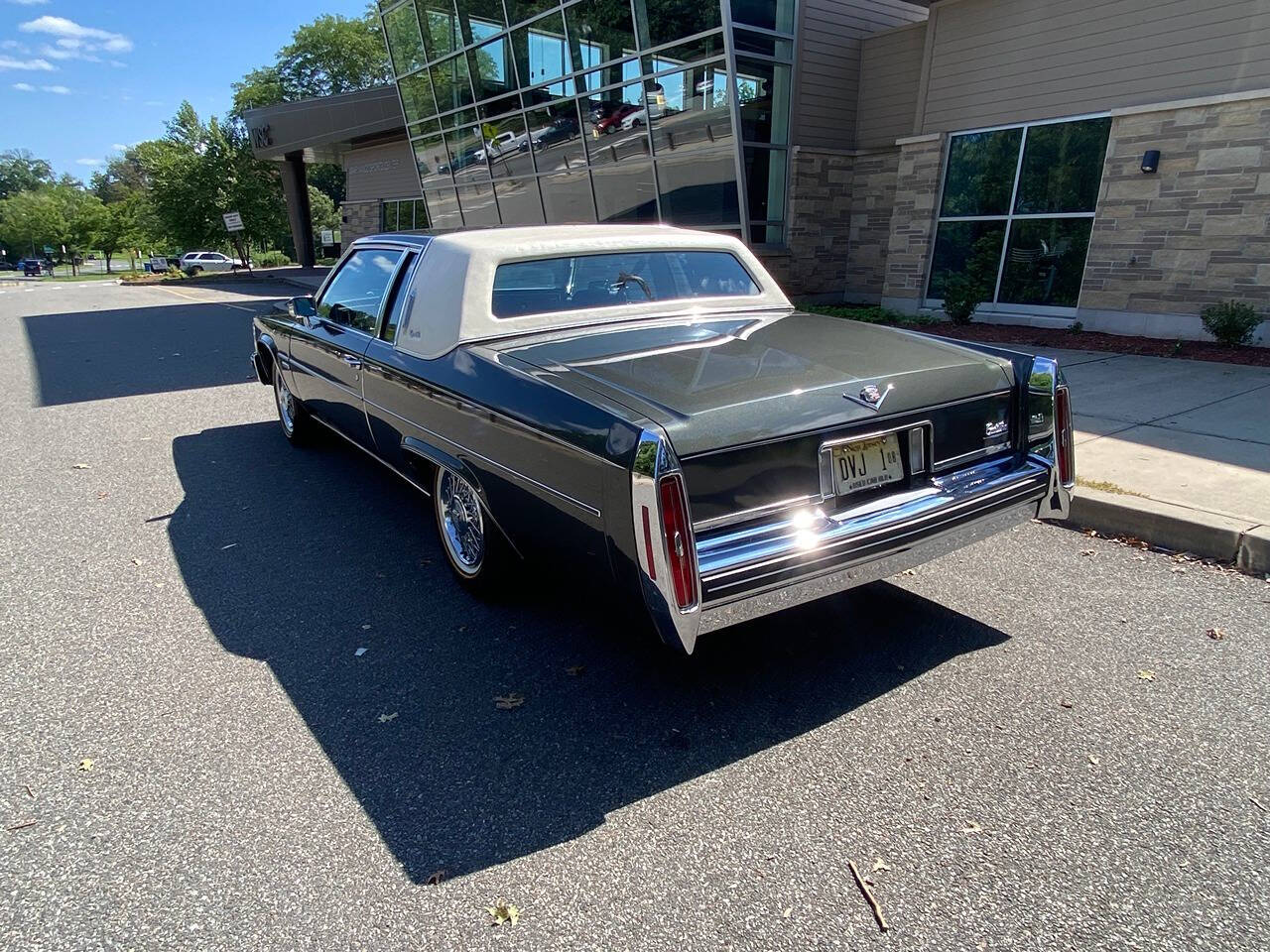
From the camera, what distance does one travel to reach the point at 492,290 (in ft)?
11.9

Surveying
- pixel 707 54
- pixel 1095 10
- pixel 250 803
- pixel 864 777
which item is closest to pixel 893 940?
pixel 864 777

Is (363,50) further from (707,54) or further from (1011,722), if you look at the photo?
(1011,722)

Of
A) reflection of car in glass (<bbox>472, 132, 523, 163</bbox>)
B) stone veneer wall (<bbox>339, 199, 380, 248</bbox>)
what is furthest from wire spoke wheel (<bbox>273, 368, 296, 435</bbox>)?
stone veneer wall (<bbox>339, 199, 380, 248</bbox>)

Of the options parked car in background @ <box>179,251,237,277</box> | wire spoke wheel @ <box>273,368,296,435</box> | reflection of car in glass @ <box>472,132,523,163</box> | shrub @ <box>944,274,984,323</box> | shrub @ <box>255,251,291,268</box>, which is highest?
reflection of car in glass @ <box>472,132,523,163</box>

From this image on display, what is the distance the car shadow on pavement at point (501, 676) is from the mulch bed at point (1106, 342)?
6.12 meters

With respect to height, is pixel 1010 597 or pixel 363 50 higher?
pixel 363 50

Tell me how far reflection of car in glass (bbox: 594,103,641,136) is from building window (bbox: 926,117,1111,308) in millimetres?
5731

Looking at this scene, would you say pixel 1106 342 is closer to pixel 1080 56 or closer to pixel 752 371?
pixel 1080 56

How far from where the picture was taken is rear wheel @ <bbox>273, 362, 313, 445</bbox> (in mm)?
6047

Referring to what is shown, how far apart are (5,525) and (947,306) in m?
11.0

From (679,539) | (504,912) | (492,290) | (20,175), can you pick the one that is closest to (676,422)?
(679,539)

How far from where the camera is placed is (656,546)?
2.36 metres

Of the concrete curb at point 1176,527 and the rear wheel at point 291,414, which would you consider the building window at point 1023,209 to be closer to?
the concrete curb at point 1176,527

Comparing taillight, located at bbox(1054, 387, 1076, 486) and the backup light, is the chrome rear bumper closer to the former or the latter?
the backup light
